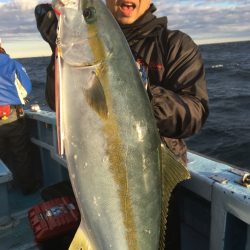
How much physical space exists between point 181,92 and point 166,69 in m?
0.30

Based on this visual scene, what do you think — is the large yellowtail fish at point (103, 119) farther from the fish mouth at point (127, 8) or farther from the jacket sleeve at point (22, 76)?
the jacket sleeve at point (22, 76)

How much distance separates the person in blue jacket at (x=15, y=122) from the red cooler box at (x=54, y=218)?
314cm

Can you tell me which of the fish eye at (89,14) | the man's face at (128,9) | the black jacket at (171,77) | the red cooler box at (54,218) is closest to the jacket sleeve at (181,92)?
the black jacket at (171,77)

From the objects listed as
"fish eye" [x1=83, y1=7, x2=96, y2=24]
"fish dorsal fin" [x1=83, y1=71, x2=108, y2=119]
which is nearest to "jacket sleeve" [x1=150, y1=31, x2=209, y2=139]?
"fish dorsal fin" [x1=83, y1=71, x2=108, y2=119]

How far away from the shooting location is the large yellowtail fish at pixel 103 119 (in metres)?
2.20

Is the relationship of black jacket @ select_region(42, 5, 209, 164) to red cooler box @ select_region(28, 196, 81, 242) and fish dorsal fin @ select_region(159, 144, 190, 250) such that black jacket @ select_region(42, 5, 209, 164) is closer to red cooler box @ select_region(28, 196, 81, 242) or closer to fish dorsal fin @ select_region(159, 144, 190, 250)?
fish dorsal fin @ select_region(159, 144, 190, 250)

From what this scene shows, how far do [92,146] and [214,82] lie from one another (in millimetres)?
31488

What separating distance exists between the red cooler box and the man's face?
198cm

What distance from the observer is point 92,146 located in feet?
7.35

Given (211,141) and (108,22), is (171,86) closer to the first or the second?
(108,22)

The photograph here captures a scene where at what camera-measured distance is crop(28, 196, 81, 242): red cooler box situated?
370 centimetres

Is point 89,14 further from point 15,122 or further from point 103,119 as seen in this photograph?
point 15,122

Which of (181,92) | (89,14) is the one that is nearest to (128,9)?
(181,92)

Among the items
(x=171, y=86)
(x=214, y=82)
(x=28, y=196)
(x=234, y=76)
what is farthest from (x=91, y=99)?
(x=234, y=76)
